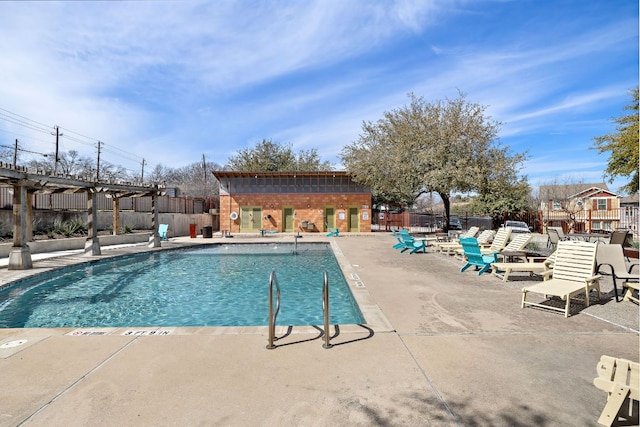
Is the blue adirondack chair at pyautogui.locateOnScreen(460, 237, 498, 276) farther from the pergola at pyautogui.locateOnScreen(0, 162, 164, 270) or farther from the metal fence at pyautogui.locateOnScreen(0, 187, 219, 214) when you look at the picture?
the metal fence at pyautogui.locateOnScreen(0, 187, 219, 214)

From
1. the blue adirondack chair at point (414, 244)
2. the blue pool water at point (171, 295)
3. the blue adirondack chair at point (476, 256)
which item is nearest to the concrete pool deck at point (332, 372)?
the blue pool water at point (171, 295)

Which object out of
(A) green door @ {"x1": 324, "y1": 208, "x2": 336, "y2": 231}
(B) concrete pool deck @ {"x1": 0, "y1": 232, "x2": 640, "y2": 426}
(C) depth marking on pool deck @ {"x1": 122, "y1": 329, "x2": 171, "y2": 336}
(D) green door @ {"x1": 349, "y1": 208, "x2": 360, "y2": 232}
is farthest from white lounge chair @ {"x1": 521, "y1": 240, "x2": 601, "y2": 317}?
(A) green door @ {"x1": 324, "y1": 208, "x2": 336, "y2": 231}

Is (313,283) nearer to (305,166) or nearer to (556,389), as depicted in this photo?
(556,389)

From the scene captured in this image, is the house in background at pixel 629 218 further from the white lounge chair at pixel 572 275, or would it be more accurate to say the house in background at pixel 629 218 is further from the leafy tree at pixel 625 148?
the white lounge chair at pixel 572 275

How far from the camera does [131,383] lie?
9.70 feet

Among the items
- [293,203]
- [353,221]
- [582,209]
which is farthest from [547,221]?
[293,203]

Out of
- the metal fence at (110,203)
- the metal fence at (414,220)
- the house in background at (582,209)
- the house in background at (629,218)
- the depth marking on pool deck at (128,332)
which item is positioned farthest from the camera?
the metal fence at (414,220)

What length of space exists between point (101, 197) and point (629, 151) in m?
26.4

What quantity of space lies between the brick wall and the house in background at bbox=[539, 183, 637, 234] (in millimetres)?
12666

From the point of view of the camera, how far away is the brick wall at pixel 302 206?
27125 millimetres

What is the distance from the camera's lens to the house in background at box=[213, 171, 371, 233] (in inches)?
1067

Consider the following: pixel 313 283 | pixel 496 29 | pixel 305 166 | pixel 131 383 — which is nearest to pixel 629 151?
pixel 496 29

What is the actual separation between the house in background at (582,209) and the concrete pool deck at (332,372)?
2045 centimetres

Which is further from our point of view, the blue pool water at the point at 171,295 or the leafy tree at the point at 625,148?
the leafy tree at the point at 625,148
